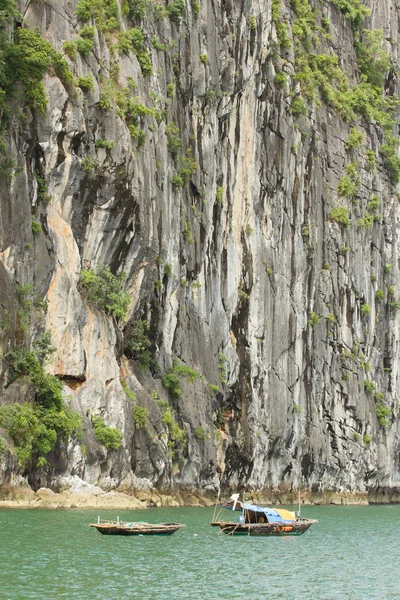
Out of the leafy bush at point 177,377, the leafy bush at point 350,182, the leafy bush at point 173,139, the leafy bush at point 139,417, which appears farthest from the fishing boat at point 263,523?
the leafy bush at point 350,182

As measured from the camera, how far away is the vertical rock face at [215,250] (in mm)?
42844

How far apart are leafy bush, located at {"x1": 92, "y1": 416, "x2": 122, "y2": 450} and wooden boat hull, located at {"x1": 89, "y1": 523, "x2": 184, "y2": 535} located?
8.46m

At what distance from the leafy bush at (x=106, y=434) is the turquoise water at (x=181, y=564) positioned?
3.96 m

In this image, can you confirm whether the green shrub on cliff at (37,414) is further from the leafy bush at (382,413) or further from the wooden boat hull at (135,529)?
the leafy bush at (382,413)

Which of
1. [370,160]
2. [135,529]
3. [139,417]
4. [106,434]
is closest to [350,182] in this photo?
[370,160]

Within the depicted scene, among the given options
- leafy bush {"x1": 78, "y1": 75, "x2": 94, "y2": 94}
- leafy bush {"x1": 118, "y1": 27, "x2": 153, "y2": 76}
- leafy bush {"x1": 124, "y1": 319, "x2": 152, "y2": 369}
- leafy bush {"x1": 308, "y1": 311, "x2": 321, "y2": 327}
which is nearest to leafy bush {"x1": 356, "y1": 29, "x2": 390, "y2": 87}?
leafy bush {"x1": 308, "y1": 311, "x2": 321, "y2": 327}

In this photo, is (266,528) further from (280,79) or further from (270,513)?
(280,79)

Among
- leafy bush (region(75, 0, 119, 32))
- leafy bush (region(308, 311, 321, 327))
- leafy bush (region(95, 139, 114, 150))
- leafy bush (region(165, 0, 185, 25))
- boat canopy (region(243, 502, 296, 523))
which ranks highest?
leafy bush (region(165, 0, 185, 25))

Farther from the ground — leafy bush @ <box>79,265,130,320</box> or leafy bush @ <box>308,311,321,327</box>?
leafy bush @ <box>308,311,321,327</box>

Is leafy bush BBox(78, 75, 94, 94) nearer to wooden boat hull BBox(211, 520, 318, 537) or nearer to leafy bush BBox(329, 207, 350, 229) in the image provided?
wooden boat hull BBox(211, 520, 318, 537)

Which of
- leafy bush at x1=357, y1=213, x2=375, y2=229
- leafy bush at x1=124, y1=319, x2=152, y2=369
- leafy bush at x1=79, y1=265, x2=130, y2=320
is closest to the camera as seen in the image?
leafy bush at x1=79, y1=265, x2=130, y2=320

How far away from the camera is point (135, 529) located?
3284 cm

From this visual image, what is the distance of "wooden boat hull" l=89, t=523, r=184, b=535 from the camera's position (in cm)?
3231

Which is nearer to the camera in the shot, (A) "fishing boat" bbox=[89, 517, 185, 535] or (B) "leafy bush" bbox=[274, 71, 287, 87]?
(A) "fishing boat" bbox=[89, 517, 185, 535]
